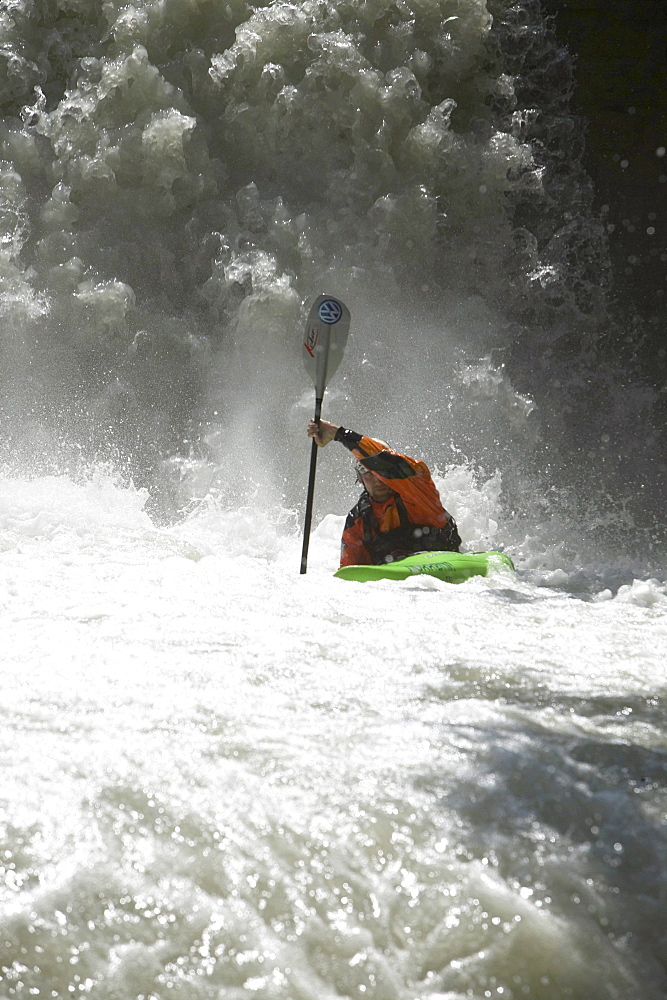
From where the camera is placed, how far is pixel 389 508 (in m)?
4.31

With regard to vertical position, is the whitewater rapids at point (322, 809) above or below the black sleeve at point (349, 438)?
below

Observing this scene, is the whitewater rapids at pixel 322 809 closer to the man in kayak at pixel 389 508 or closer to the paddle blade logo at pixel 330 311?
the man in kayak at pixel 389 508

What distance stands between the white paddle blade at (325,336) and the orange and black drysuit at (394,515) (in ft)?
2.05

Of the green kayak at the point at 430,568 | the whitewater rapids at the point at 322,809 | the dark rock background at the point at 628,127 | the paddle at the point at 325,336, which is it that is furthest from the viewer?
the dark rock background at the point at 628,127

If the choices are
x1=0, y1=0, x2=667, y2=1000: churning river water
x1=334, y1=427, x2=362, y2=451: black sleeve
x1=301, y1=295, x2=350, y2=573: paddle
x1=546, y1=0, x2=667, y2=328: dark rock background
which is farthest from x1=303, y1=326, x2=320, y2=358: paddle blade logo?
x1=546, y1=0, x2=667, y2=328: dark rock background

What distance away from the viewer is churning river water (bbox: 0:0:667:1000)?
46.6 inches

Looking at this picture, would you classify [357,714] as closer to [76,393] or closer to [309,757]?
[309,757]

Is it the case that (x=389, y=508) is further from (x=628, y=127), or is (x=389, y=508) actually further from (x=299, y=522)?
(x=628, y=127)

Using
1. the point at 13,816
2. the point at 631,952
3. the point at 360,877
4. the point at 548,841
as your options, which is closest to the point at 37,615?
the point at 13,816

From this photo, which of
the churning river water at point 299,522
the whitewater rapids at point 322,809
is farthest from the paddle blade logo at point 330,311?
the whitewater rapids at point 322,809

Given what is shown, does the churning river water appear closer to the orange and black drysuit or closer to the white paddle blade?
the orange and black drysuit

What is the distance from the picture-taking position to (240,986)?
1.08 metres

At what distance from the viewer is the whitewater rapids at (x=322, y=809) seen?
3.64 ft

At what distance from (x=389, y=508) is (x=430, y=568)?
677mm
